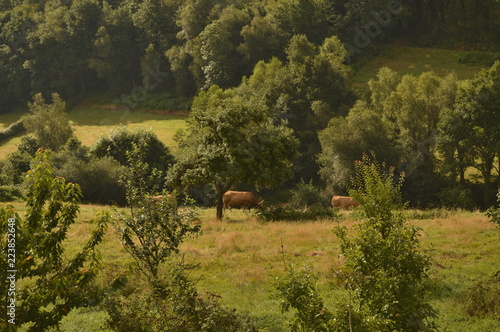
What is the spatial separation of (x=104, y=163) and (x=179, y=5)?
6004 cm

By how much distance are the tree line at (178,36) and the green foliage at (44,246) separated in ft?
231

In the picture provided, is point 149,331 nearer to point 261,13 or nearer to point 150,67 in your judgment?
point 261,13

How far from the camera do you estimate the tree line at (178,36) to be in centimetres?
8019

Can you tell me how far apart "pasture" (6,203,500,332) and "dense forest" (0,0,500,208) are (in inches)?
260

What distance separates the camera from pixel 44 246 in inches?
414

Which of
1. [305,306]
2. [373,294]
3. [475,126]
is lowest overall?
[305,306]

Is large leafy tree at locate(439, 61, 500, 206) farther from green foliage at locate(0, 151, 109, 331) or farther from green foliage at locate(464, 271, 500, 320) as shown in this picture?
green foliage at locate(0, 151, 109, 331)

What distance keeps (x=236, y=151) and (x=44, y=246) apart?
22557 millimetres

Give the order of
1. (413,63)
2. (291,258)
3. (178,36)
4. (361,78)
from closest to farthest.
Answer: (291,258), (361,78), (413,63), (178,36)

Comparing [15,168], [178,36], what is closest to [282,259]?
[15,168]

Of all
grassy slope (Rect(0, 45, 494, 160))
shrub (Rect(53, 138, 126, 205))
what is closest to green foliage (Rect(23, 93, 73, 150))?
grassy slope (Rect(0, 45, 494, 160))

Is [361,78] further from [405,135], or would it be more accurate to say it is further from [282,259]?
[282,259]

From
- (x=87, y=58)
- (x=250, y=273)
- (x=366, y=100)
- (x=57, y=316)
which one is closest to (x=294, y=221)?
(x=250, y=273)

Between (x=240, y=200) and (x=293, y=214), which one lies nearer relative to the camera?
(x=293, y=214)
